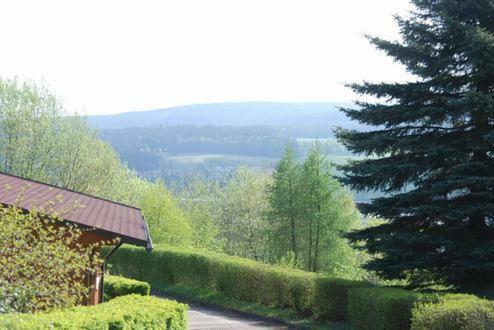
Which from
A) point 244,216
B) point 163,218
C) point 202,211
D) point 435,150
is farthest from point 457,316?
point 202,211

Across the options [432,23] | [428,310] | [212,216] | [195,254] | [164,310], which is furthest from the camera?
[212,216]

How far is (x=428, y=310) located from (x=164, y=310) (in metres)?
5.02

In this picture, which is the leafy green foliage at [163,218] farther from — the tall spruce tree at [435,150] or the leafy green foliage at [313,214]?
the tall spruce tree at [435,150]

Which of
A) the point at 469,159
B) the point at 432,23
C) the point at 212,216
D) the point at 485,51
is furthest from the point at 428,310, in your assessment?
the point at 212,216

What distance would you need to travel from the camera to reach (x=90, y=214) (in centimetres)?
1545

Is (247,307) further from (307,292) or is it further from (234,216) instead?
(234,216)

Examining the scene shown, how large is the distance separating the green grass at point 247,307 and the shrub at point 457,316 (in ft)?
20.1

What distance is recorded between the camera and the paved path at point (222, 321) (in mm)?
19266

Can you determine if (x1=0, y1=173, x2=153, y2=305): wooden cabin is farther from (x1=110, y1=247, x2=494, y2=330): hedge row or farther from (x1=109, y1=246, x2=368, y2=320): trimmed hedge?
(x1=109, y1=246, x2=368, y2=320): trimmed hedge

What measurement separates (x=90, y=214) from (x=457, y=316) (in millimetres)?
8707

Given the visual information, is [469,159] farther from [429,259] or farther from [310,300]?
[310,300]

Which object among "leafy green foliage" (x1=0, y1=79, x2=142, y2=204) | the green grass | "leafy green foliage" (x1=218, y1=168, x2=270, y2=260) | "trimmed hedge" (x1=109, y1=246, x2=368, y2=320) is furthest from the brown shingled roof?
"leafy green foliage" (x1=218, y1=168, x2=270, y2=260)

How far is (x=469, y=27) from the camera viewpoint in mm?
16297

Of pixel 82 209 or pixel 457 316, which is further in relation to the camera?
pixel 82 209
